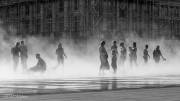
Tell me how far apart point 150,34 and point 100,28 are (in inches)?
357

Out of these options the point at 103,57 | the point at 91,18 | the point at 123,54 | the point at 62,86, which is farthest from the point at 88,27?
the point at 62,86

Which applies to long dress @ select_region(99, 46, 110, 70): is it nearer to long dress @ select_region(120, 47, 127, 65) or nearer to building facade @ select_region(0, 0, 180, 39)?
long dress @ select_region(120, 47, 127, 65)

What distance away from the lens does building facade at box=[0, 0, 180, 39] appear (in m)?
50.8

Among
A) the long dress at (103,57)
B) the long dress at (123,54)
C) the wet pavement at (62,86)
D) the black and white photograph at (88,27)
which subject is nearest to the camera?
the wet pavement at (62,86)

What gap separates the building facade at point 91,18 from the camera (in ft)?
167

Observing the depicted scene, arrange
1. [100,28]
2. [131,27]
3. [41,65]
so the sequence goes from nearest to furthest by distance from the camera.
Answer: [41,65]
[100,28]
[131,27]

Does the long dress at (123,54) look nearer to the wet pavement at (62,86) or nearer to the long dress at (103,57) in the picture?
the long dress at (103,57)

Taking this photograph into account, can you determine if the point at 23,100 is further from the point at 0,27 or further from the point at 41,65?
the point at 0,27

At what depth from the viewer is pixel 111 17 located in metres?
52.2

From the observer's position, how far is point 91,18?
165 ft

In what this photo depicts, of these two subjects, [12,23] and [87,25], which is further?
[12,23]

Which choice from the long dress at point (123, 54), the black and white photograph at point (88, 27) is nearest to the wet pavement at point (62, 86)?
the long dress at point (123, 54)

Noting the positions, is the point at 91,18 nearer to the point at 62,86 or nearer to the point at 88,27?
the point at 88,27

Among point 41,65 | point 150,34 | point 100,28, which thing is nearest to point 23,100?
point 41,65
